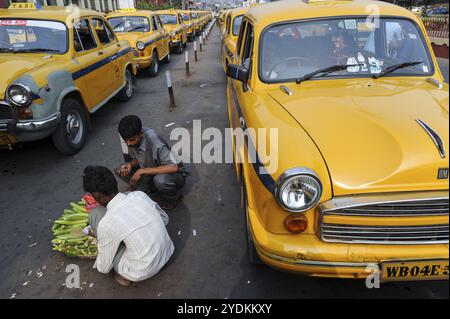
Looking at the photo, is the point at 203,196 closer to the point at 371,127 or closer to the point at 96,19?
the point at 371,127

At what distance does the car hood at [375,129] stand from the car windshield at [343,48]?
291 millimetres

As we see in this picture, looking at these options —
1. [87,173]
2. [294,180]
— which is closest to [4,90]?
[87,173]

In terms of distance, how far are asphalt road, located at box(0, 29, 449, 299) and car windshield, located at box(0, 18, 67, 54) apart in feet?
5.06

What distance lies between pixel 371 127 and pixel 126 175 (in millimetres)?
2596

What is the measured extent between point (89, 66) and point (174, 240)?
3814mm

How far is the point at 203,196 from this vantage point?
4.19 metres

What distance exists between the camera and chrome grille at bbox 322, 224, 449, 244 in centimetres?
210

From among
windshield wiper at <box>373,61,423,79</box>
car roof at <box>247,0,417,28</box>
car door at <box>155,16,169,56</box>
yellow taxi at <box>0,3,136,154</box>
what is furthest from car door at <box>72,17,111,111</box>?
car door at <box>155,16,169,56</box>

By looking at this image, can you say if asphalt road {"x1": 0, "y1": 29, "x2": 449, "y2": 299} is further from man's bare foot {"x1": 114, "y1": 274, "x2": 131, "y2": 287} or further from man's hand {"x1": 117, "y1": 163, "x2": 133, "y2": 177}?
man's hand {"x1": 117, "y1": 163, "x2": 133, "y2": 177}

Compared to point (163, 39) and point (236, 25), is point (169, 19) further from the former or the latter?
point (236, 25)

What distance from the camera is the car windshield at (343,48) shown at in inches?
129

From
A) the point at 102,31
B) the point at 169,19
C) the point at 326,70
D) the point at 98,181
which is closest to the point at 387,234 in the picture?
the point at 326,70
